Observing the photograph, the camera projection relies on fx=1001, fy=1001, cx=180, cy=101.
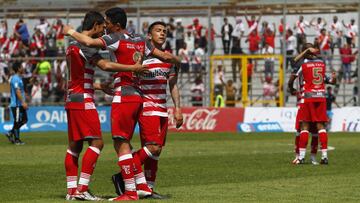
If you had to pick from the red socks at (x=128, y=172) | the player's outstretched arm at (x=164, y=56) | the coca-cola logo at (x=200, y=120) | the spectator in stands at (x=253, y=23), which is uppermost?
the spectator in stands at (x=253, y=23)

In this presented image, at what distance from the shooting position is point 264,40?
147ft

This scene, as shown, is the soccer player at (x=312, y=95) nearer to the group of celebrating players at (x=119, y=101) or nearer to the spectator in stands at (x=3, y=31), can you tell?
the group of celebrating players at (x=119, y=101)

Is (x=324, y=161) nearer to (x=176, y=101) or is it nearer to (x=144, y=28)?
(x=176, y=101)

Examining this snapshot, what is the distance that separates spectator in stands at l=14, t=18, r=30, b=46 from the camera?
1794 inches

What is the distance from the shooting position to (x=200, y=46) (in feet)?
149

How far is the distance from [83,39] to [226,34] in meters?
32.7

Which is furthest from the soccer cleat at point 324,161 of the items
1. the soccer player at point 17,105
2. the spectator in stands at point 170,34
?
the spectator in stands at point 170,34

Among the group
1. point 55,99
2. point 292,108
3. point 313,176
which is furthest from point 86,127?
point 55,99

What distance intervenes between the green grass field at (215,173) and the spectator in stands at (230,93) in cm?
1350

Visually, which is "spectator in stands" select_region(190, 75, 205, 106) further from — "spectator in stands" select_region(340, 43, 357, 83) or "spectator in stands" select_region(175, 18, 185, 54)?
"spectator in stands" select_region(340, 43, 357, 83)

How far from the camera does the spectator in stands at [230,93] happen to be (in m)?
43.9

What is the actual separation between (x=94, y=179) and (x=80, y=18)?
2933 centimetres

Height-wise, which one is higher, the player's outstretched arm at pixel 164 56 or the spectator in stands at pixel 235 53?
the player's outstretched arm at pixel 164 56

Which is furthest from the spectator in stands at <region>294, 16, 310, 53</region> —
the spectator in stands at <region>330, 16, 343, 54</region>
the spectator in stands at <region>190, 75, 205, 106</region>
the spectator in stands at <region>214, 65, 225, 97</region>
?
the spectator in stands at <region>190, 75, 205, 106</region>
